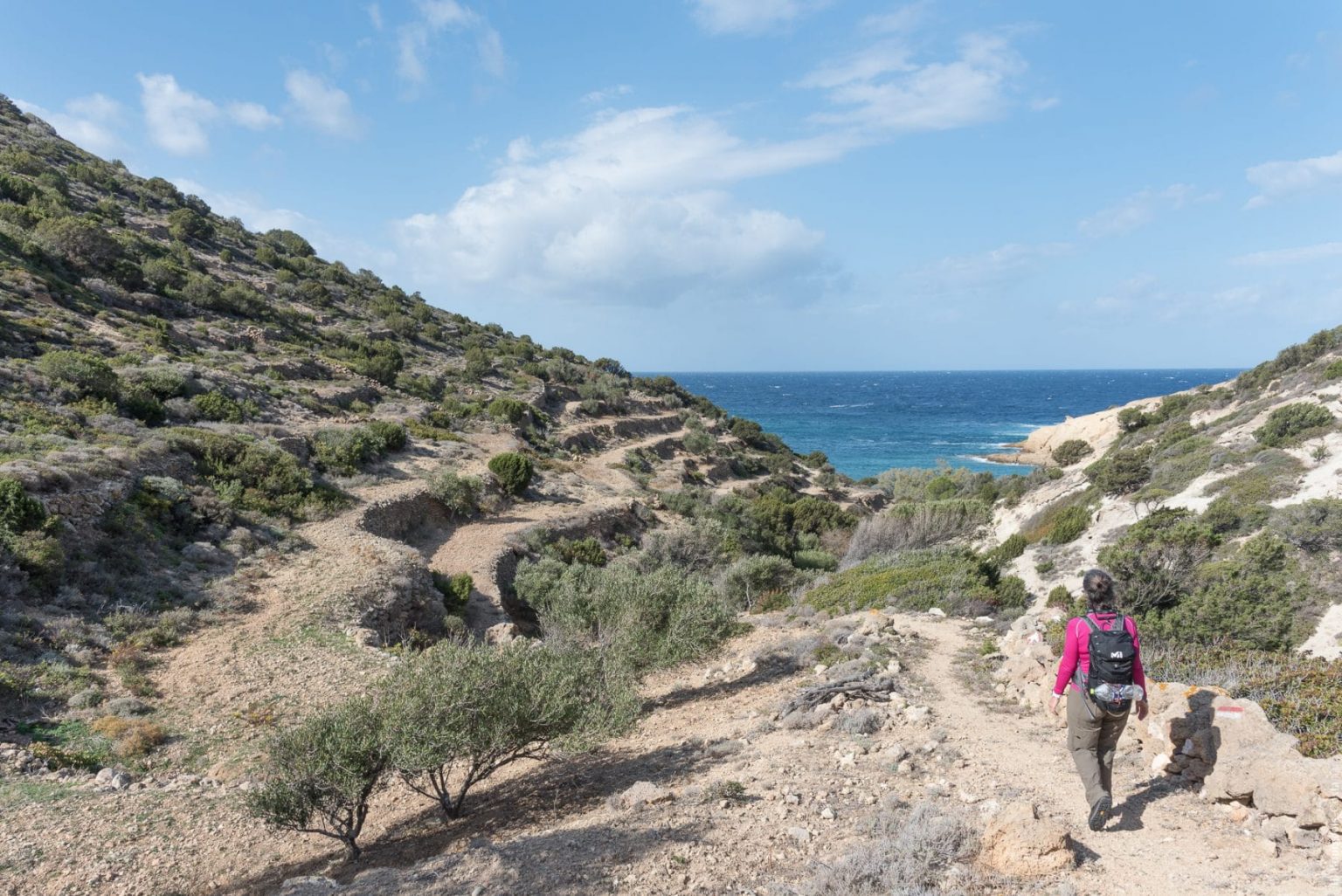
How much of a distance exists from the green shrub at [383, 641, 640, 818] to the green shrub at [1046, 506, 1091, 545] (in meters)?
17.8

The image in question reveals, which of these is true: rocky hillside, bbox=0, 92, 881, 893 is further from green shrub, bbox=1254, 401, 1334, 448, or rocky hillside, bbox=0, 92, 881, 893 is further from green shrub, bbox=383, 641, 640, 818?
green shrub, bbox=1254, 401, 1334, 448

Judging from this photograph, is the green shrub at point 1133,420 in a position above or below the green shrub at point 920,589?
above

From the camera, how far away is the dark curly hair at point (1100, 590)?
5316 mm

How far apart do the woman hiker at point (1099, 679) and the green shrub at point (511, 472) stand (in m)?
22.1

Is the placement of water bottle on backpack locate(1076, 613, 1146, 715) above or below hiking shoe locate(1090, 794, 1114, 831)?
above

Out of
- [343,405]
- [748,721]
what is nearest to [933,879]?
[748,721]

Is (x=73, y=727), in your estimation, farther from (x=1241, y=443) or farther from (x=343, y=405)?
(x=1241, y=443)

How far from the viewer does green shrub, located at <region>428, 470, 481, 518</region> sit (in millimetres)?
22922

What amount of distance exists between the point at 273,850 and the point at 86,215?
44120 millimetres

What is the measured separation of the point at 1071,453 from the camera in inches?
1540

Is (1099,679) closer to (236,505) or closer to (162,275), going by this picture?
(236,505)

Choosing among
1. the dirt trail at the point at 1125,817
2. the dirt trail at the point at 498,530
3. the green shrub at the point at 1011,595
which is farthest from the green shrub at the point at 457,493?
the dirt trail at the point at 1125,817

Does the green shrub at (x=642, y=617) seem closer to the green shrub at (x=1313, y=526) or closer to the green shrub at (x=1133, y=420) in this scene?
the green shrub at (x=1313, y=526)

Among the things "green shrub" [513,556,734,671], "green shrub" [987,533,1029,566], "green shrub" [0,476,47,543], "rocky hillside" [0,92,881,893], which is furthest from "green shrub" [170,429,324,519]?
"green shrub" [987,533,1029,566]
